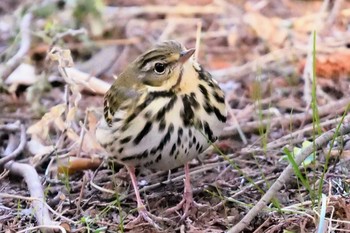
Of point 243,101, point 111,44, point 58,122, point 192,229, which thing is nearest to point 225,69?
point 243,101

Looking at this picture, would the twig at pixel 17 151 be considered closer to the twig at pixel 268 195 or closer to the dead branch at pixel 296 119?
the dead branch at pixel 296 119

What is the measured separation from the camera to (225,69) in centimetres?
496

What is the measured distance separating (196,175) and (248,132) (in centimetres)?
51

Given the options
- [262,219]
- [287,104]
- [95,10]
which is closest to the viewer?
[262,219]

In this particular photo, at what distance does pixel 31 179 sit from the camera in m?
3.49

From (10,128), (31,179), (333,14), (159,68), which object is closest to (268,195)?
(159,68)

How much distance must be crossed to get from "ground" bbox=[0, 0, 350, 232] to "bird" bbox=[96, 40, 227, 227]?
18 cm

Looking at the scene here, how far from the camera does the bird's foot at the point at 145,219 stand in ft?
10.3

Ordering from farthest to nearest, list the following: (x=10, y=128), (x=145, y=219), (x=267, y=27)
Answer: (x=267, y=27), (x=10, y=128), (x=145, y=219)

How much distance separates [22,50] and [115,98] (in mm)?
1478

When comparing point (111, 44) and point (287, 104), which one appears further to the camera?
point (111, 44)

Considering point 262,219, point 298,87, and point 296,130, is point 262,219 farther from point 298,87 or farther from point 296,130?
point 298,87

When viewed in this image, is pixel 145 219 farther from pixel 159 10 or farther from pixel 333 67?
pixel 159 10

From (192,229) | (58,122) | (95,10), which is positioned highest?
(95,10)
